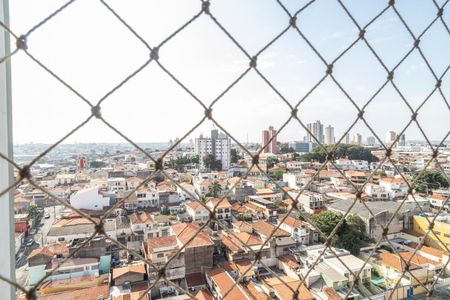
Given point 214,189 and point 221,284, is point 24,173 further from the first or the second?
point 214,189

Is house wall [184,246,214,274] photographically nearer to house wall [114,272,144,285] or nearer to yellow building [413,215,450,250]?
house wall [114,272,144,285]

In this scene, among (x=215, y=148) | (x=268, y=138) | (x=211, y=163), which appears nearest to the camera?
(x=268, y=138)

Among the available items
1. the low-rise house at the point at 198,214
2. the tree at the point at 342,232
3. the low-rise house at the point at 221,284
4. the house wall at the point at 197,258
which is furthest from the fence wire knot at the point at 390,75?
the low-rise house at the point at 198,214

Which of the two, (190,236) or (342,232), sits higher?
(190,236)

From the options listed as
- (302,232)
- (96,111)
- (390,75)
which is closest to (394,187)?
(302,232)

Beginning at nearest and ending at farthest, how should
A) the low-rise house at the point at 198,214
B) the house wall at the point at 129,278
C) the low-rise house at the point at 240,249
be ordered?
the house wall at the point at 129,278 < the low-rise house at the point at 240,249 < the low-rise house at the point at 198,214

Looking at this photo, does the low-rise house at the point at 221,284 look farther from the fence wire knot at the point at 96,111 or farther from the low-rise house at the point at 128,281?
the fence wire knot at the point at 96,111

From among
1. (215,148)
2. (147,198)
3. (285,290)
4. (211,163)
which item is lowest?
(285,290)

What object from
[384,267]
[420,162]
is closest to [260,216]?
[384,267]

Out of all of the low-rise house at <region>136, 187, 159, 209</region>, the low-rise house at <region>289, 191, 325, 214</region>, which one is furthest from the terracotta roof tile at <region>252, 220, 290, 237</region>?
the low-rise house at <region>136, 187, 159, 209</region>

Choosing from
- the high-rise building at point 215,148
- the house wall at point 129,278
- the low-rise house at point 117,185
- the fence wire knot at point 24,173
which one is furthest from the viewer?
the high-rise building at point 215,148

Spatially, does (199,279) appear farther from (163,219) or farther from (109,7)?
(109,7)

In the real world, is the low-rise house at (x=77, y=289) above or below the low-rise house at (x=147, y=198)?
below
